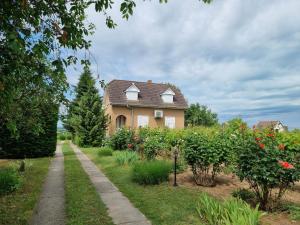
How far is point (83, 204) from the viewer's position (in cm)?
669

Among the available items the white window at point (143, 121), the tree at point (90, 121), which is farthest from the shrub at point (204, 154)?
the white window at point (143, 121)

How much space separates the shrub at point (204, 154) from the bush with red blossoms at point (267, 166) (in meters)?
1.95

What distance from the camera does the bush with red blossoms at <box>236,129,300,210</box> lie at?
552 centimetres

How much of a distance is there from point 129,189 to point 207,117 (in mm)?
44872

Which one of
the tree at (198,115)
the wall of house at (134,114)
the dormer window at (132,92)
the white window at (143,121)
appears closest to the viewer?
the wall of house at (134,114)

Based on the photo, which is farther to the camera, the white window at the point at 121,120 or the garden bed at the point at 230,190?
the white window at the point at 121,120

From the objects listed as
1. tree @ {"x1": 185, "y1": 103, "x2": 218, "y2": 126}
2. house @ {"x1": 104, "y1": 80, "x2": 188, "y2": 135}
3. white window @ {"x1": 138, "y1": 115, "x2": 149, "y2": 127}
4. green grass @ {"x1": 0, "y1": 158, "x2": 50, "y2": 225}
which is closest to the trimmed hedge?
green grass @ {"x1": 0, "y1": 158, "x2": 50, "y2": 225}

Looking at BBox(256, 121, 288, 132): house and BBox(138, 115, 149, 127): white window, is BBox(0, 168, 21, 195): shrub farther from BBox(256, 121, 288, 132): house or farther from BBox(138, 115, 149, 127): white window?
BBox(138, 115, 149, 127): white window

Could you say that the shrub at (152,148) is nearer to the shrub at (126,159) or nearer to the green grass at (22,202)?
the shrub at (126,159)

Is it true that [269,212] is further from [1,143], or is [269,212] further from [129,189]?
[1,143]

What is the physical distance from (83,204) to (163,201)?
1.87 m

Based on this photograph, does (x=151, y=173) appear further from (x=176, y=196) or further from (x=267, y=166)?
(x=267, y=166)

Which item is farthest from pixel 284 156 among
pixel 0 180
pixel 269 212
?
pixel 0 180

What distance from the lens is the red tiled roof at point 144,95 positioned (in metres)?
30.6
